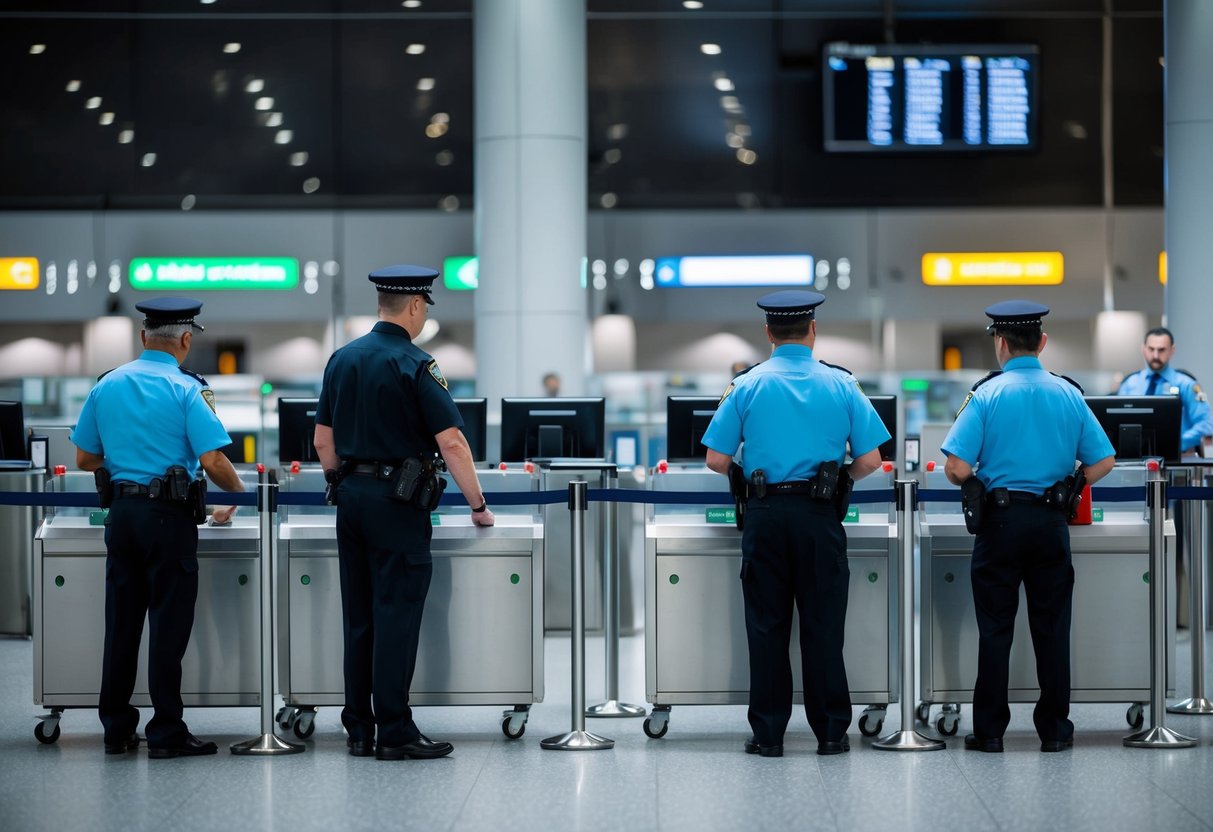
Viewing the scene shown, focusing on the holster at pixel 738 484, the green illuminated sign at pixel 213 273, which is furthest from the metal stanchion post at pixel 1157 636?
the green illuminated sign at pixel 213 273

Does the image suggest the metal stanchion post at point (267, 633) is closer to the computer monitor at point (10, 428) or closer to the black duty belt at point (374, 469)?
the black duty belt at point (374, 469)

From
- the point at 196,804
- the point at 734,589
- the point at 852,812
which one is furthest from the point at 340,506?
the point at 852,812

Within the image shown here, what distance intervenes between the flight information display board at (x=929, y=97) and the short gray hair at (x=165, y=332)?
29.7 ft

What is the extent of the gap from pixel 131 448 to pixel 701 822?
225 centimetres

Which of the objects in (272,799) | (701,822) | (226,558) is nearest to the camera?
(701,822)

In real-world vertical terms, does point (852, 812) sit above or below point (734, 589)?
below

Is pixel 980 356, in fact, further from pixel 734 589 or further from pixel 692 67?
pixel 734 589

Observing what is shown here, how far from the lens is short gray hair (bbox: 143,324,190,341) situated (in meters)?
5.01

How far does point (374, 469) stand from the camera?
4.79 metres

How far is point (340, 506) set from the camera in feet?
15.9

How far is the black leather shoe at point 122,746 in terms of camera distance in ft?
16.6

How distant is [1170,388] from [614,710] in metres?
4.03

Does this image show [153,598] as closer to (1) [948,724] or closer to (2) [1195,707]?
(1) [948,724]

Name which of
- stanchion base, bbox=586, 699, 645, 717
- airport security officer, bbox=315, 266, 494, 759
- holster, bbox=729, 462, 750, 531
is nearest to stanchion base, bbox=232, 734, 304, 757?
airport security officer, bbox=315, 266, 494, 759
